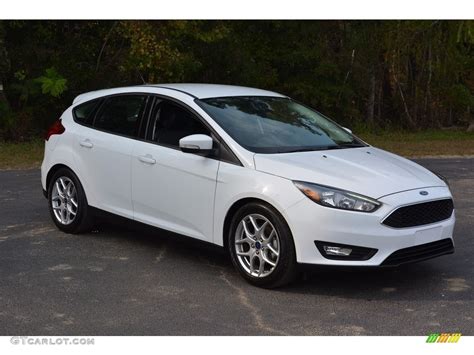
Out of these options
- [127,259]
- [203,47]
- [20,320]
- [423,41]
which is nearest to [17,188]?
[127,259]

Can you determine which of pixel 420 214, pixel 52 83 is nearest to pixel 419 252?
pixel 420 214

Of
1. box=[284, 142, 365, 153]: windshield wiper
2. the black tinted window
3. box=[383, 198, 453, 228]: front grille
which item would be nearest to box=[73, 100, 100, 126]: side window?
the black tinted window

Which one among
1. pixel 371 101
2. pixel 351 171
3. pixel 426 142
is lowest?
pixel 426 142

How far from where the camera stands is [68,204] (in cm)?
806

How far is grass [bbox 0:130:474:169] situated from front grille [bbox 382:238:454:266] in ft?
30.8

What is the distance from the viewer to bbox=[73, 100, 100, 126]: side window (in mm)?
8031

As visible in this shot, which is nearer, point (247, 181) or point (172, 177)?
point (247, 181)

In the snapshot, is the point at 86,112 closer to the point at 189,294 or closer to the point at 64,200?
the point at 64,200

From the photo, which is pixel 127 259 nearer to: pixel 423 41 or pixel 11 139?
pixel 11 139

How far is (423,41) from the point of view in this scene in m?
23.5
